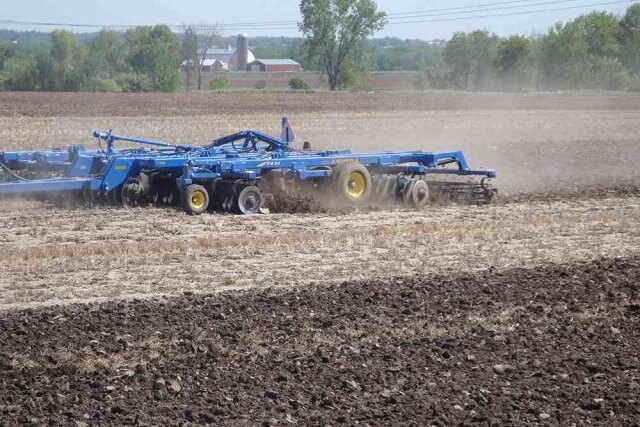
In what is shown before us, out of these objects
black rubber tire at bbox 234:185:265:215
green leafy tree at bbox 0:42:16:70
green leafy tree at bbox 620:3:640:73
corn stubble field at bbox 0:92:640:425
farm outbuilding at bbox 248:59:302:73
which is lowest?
corn stubble field at bbox 0:92:640:425

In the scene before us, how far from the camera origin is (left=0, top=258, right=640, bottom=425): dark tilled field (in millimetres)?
7008

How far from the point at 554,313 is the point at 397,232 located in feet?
15.7

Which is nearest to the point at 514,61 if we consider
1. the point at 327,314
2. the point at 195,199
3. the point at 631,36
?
the point at 631,36

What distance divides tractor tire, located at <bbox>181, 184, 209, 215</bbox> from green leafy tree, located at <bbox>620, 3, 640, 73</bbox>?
63.5 m

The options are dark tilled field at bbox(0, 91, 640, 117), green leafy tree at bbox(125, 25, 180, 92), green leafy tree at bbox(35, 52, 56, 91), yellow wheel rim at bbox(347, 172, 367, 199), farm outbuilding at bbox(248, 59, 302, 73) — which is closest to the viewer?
yellow wheel rim at bbox(347, 172, 367, 199)

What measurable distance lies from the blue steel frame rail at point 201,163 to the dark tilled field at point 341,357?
5.77 metres

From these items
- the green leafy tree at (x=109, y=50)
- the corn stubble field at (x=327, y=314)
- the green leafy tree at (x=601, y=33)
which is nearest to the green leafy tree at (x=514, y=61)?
the green leafy tree at (x=601, y=33)

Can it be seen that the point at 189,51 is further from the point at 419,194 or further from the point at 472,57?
the point at 419,194

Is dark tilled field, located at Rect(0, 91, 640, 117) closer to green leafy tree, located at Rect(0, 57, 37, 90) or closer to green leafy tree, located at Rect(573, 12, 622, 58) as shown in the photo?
green leafy tree, located at Rect(573, 12, 622, 58)

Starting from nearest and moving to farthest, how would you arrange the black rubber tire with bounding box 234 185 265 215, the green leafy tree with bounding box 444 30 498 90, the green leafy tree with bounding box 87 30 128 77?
1. the black rubber tire with bounding box 234 185 265 215
2. the green leafy tree with bounding box 444 30 498 90
3. the green leafy tree with bounding box 87 30 128 77

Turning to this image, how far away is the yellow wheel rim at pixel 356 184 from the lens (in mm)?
17344

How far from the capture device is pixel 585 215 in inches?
639

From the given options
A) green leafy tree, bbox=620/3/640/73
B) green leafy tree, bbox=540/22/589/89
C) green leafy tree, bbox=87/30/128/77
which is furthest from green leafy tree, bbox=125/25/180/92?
green leafy tree, bbox=620/3/640/73

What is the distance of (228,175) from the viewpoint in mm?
16203
